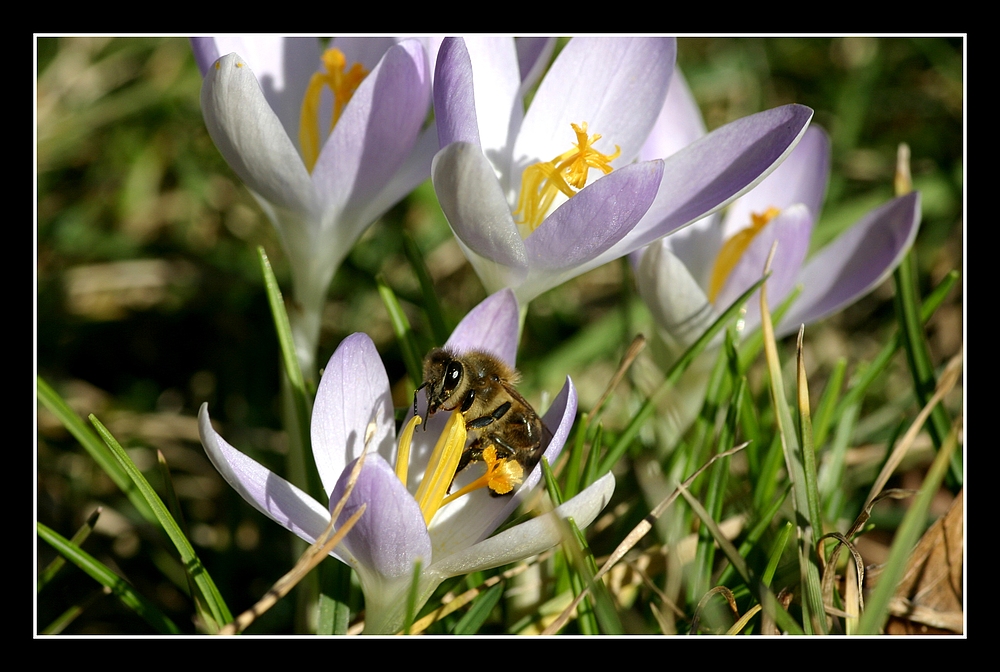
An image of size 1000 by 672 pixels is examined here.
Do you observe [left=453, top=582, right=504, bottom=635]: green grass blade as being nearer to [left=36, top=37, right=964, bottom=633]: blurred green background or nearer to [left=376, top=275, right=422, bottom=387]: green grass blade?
[left=376, top=275, right=422, bottom=387]: green grass blade

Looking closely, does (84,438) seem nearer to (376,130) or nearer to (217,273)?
(376,130)

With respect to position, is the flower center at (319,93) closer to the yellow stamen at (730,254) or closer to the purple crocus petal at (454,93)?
the purple crocus petal at (454,93)

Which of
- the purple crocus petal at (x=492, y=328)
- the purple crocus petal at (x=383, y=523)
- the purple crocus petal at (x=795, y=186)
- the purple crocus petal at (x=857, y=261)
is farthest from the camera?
the purple crocus petal at (x=795, y=186)

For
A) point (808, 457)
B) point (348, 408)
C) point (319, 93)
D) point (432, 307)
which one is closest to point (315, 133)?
point (319, 93)

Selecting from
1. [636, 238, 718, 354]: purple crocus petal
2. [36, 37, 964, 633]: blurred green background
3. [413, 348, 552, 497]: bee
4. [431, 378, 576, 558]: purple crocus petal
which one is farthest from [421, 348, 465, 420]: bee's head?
[36, 37, 964, 633]: blurred green background

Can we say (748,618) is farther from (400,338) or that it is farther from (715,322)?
(400,338)

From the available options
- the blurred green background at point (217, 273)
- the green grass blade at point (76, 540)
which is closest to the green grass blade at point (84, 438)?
the green grass blade at point (76, 540)
